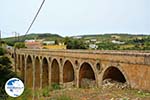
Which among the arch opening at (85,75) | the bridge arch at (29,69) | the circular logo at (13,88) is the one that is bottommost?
the bridge arch at (29,69)

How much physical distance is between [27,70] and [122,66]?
31.5m

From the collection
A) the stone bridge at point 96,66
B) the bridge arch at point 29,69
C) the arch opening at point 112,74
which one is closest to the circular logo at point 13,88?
the stone bridge at point 96,66

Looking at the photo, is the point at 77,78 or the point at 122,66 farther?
the point at 77,78

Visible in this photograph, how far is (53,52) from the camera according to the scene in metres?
31.5

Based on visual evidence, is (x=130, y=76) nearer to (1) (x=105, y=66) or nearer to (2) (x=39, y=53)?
(1) (x=105, y=66)

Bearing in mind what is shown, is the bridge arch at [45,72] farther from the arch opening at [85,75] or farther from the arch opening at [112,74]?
the arch opening at [112,74]

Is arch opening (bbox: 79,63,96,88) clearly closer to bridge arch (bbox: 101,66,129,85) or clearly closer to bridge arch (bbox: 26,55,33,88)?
bridge arch (bbox: 101,66,129,85)

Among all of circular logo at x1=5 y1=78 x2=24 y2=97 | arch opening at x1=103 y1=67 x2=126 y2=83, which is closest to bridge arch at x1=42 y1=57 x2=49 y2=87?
arch opening at x1=103 y1=67 x2=126 y2=83

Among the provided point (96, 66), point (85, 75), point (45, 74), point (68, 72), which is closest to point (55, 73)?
point (45, 74)

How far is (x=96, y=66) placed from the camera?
814 inches

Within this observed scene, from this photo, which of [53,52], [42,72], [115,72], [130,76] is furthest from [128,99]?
[42,72]

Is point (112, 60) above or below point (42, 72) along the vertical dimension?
above

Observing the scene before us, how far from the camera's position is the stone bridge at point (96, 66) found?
1524 centimetres

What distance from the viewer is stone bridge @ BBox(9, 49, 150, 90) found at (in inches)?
600
